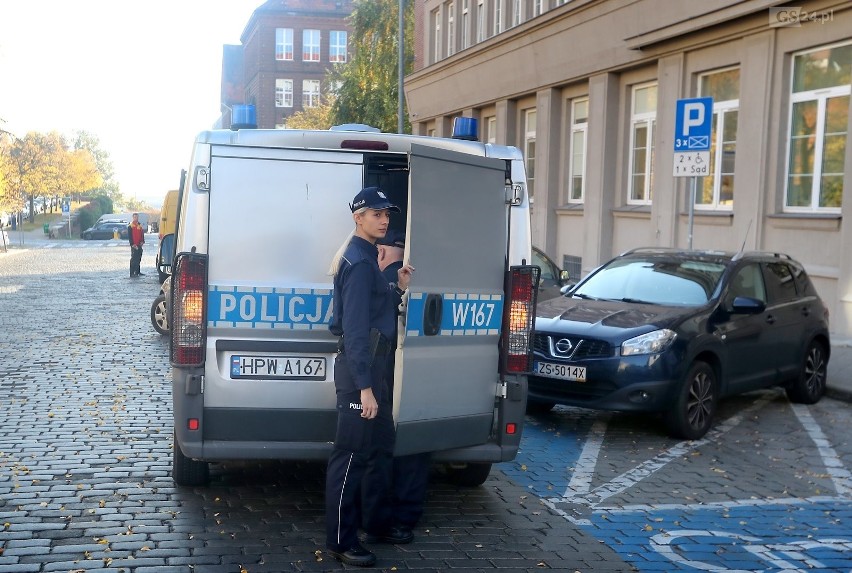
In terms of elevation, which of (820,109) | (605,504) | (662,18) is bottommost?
(605,504)

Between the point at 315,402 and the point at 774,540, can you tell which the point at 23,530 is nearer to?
the point at 315,402

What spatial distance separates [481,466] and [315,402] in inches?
60.1

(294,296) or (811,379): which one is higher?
(294,296)

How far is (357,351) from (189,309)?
1141 millimetres

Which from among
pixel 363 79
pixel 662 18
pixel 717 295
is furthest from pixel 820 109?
pixel 363 79

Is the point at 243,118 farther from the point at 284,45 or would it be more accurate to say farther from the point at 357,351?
the point at 284,45

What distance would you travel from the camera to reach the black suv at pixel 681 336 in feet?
30.3

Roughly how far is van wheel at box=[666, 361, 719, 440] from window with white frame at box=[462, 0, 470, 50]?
24001 millimetres

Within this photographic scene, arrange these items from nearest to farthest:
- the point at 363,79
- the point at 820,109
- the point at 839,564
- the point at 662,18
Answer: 1. the point at 839,564
2. the point at 820,109
3. the point at 662,18
4. the point at 363,79

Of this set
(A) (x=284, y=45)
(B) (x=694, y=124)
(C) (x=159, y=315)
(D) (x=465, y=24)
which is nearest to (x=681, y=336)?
(B) (x=694, y=124)

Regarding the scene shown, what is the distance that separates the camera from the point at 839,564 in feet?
19.3

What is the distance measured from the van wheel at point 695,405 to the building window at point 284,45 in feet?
264

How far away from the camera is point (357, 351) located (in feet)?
17.6

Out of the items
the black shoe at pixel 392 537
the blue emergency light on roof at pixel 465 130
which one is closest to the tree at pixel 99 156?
the blue emergency light on roof at pixel 465 130
